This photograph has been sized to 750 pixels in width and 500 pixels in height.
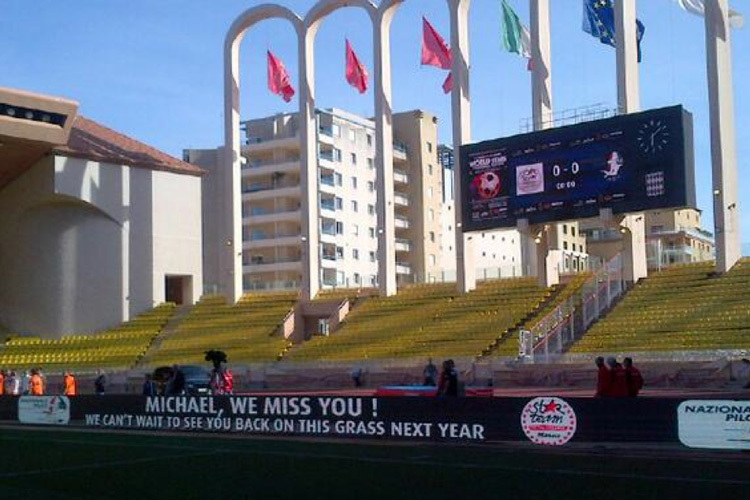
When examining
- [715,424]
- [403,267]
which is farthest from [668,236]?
[715,424]

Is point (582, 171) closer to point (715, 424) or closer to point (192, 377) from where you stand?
point (192, 377)

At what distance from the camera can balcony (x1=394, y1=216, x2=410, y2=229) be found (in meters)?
84.7

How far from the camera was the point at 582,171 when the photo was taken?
128 feet

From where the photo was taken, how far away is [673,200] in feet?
120

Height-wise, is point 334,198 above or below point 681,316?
above

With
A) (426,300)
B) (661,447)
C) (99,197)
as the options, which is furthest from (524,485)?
(99,197)

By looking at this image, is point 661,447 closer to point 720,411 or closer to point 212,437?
point 720,411

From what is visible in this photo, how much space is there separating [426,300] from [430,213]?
41.1 meters

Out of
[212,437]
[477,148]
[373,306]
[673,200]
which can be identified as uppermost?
[477,148]

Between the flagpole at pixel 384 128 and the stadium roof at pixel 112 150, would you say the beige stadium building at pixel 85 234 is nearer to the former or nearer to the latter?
Result: the stadium roof at pixel 112 150

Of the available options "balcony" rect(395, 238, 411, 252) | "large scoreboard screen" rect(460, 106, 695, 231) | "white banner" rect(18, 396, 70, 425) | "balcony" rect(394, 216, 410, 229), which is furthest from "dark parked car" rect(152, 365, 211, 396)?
"balcony" rect(394, 216, 410, 229)

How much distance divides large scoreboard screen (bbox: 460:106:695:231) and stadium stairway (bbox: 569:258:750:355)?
4.41m

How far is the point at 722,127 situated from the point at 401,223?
46.9 metres

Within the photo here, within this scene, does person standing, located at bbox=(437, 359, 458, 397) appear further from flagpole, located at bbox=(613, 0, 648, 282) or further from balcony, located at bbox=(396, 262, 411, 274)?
balcony, located at bbox=(396, 262, 411, 274)
